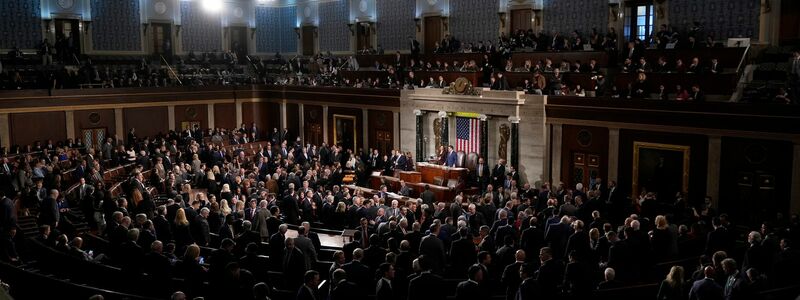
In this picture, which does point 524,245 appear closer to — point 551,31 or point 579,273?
point 579,273

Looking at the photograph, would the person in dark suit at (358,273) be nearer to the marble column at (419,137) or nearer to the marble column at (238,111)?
the marble column at (419,137)

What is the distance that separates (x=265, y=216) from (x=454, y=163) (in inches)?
393

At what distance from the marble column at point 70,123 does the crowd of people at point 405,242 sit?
283 inches

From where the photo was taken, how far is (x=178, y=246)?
12.9m

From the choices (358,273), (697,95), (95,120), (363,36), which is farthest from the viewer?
(363,36)

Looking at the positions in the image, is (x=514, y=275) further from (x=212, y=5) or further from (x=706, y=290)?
(x=212, y=5)

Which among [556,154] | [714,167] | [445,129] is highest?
[445,129]

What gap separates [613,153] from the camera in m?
20.1

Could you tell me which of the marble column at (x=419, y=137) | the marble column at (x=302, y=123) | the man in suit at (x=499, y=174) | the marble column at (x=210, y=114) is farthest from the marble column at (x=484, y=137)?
the marble column at (x=210, y=114)

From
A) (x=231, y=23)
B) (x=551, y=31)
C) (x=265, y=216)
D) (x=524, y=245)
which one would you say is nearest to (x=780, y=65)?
(x=551, y=31)

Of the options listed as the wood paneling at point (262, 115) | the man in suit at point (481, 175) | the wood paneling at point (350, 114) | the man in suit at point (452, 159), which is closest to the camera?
the man in suit at point (481, 175)

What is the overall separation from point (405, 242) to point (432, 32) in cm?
2147

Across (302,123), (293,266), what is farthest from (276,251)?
(302,123)

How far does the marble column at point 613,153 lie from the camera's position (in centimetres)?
1998
